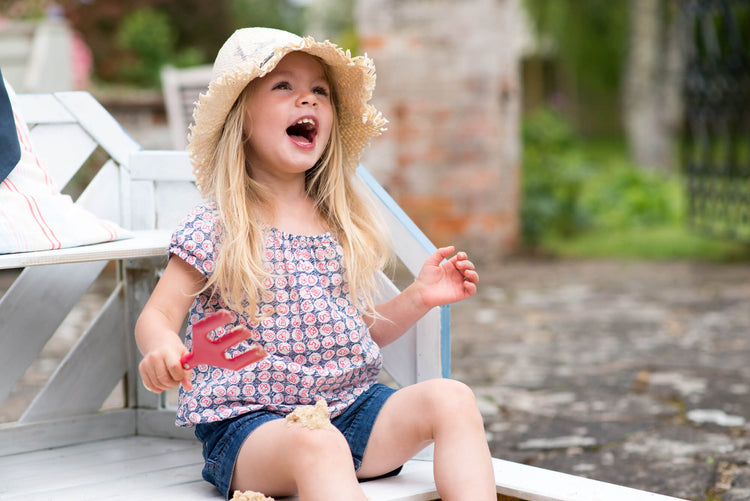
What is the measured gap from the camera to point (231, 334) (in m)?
1.61

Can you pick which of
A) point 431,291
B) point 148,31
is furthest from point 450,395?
point 148,31

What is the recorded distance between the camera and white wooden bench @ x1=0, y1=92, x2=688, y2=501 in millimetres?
2133

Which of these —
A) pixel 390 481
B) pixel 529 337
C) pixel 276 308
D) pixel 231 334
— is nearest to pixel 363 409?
pixel 390 481

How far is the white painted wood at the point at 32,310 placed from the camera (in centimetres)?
233

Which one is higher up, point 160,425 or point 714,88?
point 714,88

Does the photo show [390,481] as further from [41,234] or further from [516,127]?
[516,127]

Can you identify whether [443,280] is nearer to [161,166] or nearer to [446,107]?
[161,166]

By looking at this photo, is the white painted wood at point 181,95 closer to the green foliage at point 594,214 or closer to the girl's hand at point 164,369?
the girl's hand at point 164,369

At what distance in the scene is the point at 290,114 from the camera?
1.99 m

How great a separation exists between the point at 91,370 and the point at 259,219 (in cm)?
77

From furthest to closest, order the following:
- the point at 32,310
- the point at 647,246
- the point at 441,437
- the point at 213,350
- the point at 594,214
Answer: the point at 594,214 → the point at 647,246 → the point at 32,310 → the point at 441,437 → the point at 213,350

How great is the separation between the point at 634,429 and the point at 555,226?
5061mm

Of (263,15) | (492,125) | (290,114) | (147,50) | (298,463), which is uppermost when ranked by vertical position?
(263,15)

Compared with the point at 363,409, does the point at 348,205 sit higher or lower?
higher
